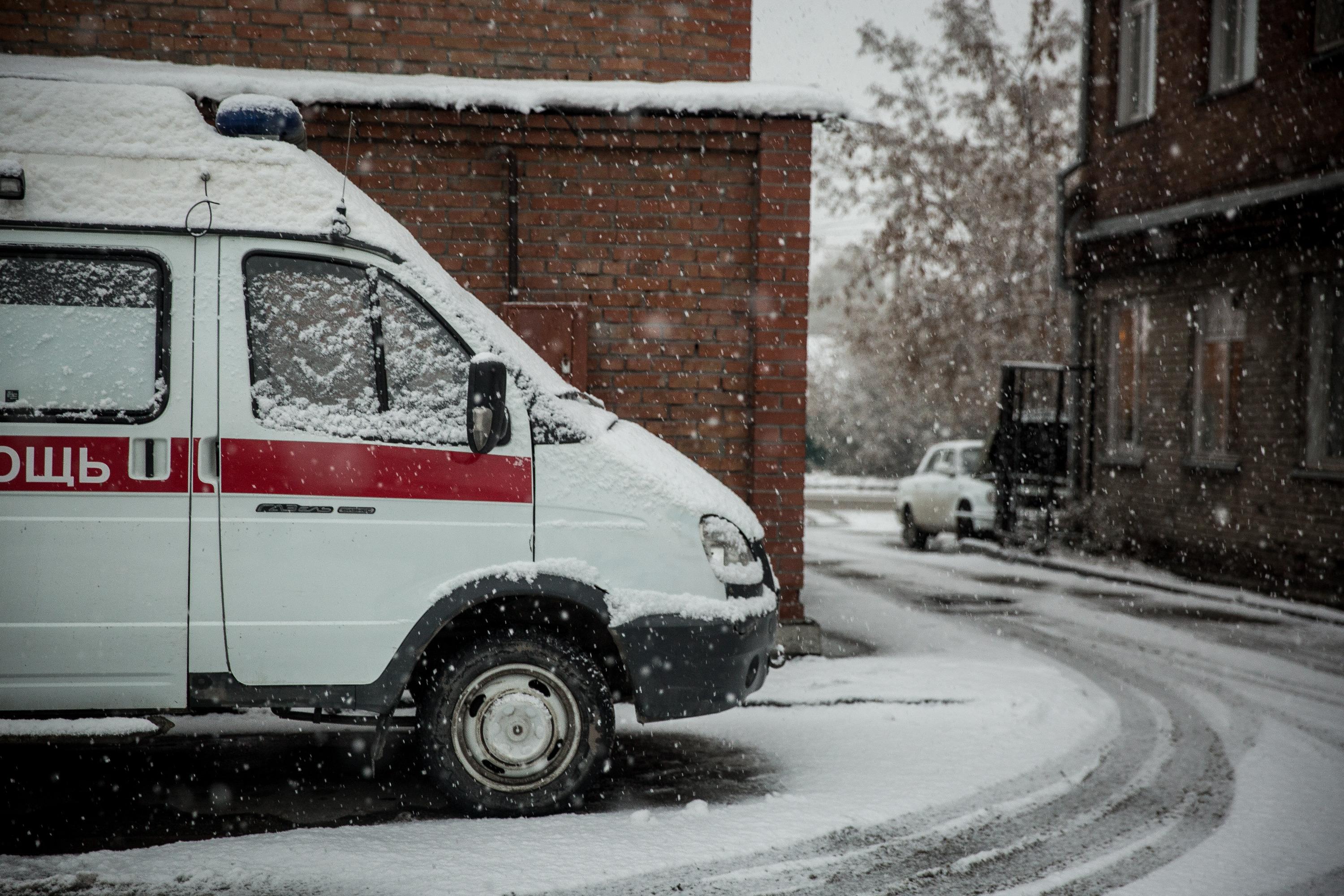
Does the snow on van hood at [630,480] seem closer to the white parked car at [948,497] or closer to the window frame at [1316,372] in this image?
the window frame at [1316,372]

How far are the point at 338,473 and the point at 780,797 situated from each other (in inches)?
91.6

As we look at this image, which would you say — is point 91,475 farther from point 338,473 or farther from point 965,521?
point 965,521

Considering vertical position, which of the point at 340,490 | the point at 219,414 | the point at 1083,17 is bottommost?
the point at 340,490

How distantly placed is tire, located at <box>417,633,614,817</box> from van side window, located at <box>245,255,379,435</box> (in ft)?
3.56

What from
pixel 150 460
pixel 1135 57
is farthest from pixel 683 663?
pixel 1135 57

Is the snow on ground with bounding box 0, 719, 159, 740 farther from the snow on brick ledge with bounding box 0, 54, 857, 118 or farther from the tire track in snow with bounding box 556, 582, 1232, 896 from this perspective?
the snow on brick ledge with bounding box 0, 54, 857, 118

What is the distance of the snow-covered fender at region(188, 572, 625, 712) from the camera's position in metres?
4.45

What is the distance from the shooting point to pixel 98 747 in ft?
18.5

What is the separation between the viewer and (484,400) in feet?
14.1

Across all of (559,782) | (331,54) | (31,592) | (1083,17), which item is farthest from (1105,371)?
(31,592)

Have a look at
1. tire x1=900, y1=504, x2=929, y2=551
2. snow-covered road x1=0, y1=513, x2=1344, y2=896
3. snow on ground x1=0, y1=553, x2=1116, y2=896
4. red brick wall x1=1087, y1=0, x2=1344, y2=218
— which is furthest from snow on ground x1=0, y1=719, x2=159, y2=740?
tire x1=900, y1=504, x2=929, y2=551

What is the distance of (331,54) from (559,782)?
5.31m

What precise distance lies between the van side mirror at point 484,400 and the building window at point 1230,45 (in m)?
11.7

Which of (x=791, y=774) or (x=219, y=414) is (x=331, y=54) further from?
(x=791, y=774)
